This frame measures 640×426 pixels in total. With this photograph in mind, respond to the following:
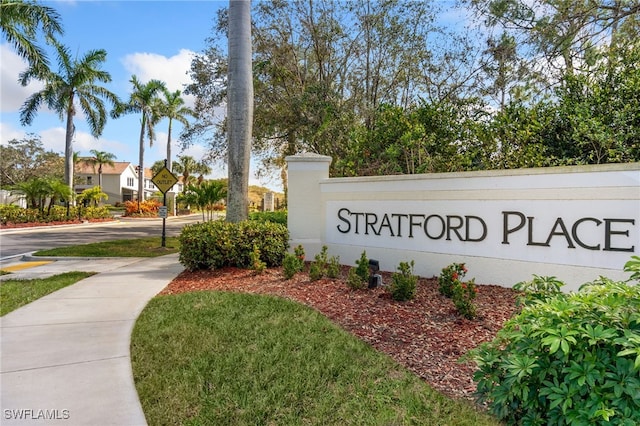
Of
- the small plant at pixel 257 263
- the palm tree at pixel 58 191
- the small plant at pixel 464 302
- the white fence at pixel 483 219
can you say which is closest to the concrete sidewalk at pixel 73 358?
the small plant at pixel 257 263

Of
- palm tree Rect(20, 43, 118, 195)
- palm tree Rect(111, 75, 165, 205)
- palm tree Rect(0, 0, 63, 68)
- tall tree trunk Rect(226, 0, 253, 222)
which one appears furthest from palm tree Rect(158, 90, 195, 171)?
tall tree trunk Rect(226, 0, 253, 222)

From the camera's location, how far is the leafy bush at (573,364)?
6.39 ft

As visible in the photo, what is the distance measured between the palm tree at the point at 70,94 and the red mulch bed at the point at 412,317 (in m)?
25.0

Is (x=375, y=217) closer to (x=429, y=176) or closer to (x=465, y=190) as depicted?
(x=429, y=176)

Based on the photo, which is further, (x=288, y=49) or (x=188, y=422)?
(x=288, y=49)

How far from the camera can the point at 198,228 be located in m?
7.86

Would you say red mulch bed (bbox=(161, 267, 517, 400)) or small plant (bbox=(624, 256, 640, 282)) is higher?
small plant (bbox=(624, 256, 640, 282))

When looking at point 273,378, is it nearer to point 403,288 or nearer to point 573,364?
point 573,364

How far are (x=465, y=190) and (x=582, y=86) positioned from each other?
3.67 m

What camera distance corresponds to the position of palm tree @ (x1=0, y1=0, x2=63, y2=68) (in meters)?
16.6

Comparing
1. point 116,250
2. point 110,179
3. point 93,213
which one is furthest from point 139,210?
point 110,179

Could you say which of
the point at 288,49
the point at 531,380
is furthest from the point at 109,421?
the point at 288,49

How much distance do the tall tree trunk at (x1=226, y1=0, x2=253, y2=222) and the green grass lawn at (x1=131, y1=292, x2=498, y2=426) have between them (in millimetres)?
4163

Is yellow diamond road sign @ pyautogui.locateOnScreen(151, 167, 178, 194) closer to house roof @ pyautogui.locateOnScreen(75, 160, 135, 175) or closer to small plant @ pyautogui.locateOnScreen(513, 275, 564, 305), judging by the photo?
small plant @ pyautogui.locateOnScreen(513, 275, 564, 305)
